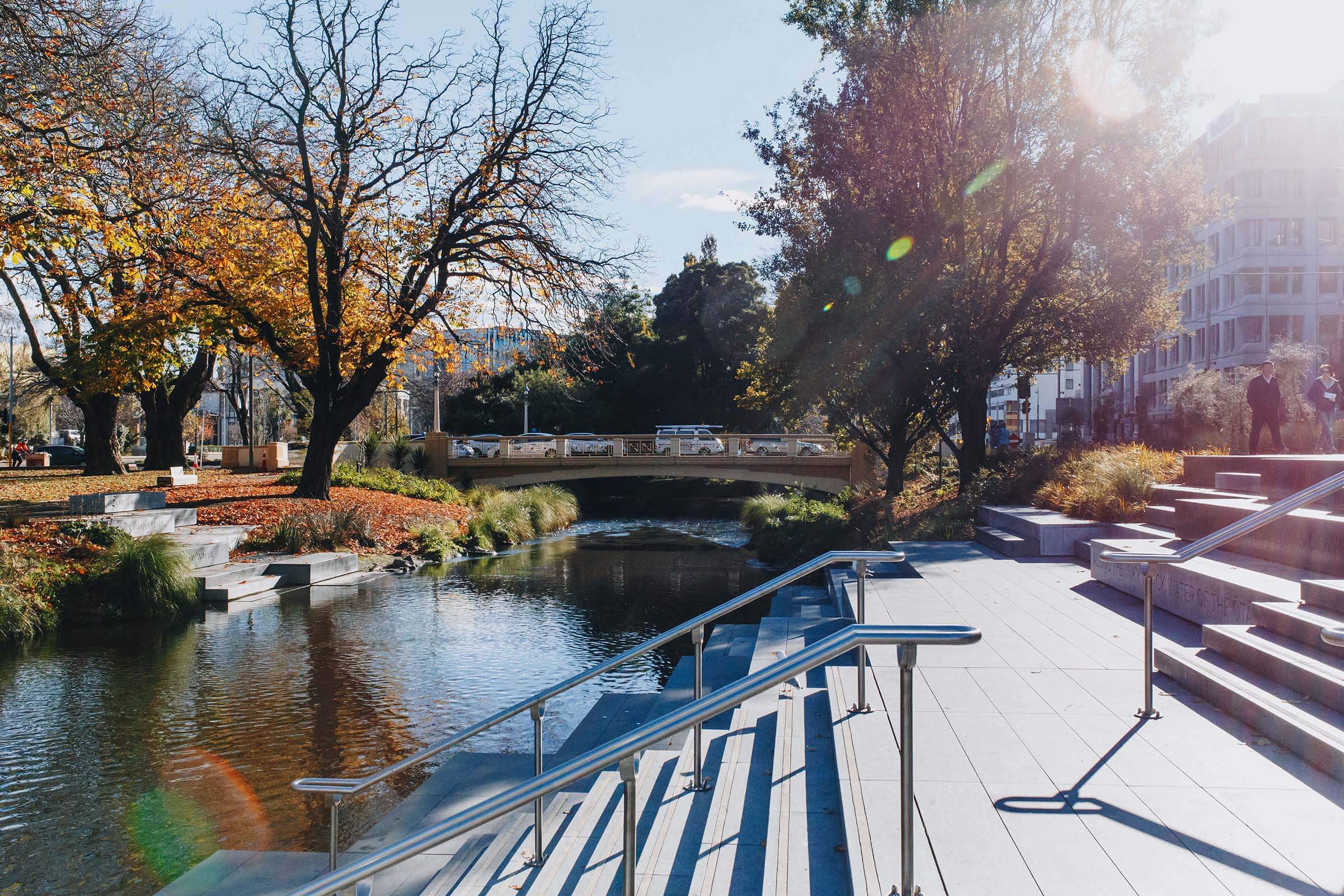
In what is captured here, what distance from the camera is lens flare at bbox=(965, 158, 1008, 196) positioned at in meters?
20.2

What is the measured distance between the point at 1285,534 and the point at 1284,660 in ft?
10.7

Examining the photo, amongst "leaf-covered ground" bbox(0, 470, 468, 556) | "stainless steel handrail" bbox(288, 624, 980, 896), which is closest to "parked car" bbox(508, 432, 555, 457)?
"leaf-covered ground" bbox(0, 470, 468, 556)

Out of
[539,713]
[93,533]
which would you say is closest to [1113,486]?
[539,713]

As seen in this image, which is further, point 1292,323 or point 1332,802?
point 1292,323

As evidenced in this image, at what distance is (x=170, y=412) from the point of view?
3206 cm

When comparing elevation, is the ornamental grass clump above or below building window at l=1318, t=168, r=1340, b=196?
below

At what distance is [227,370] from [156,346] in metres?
50.5

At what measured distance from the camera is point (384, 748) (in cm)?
893

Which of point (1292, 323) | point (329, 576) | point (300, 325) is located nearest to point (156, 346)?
point (300, 325)

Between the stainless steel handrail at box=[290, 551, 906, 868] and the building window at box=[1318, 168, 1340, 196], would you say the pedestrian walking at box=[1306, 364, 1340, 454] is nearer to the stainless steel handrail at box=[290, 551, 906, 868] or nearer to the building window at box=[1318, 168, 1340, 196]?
the stainless steel handrail at box=[290, 551, 906, 868]

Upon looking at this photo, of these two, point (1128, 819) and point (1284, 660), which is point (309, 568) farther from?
point (1128, 819)

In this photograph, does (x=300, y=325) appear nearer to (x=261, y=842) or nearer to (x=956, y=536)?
(x=956, y=536)

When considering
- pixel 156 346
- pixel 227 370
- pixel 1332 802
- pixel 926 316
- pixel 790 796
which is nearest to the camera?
pixel 1332 802

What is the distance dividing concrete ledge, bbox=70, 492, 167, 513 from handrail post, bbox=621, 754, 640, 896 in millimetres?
18808
